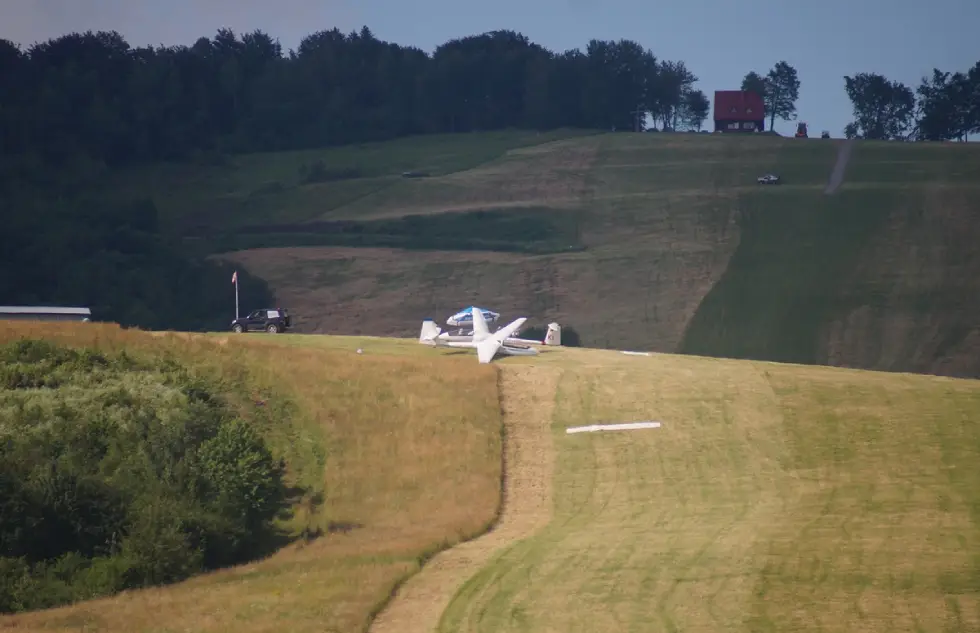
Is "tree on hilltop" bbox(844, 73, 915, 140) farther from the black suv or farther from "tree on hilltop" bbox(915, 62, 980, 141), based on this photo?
the black suv

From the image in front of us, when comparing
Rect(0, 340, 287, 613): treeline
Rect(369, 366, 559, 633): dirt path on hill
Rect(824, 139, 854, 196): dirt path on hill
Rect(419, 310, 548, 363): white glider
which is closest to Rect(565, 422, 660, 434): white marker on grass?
Rect(369, 366, 559, 633): dirt path on hill

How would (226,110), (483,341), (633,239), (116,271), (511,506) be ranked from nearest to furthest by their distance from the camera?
(511,506) < (483,341) < (116,271) < (633,239) < (226,110)

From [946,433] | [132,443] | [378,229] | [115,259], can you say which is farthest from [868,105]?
A: [132,443]

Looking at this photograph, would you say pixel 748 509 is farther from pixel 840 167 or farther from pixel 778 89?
pixel 778 89

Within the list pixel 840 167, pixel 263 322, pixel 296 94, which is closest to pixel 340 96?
pixel 296 94

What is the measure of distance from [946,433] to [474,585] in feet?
63.1

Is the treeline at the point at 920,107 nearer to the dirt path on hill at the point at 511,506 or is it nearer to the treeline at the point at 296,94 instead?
the treeline at the point at 296,94

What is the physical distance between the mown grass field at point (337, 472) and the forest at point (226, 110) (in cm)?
4143

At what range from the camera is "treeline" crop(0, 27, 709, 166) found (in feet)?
404

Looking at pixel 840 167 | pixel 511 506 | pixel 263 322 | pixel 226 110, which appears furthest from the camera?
pixel 226 110

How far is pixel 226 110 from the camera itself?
13750cm

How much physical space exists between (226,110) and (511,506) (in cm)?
11300

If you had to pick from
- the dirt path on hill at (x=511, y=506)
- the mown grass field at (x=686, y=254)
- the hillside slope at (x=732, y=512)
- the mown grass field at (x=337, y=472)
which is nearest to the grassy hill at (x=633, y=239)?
the mown grass field at (x=686, y=254)

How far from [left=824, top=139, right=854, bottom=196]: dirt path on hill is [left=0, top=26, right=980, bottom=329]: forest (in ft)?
101
